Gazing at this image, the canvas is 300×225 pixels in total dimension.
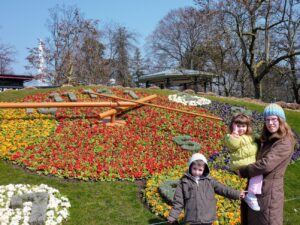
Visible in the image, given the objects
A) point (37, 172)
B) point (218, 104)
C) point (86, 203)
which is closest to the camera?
point (86, 203)

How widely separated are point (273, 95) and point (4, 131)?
46203mm

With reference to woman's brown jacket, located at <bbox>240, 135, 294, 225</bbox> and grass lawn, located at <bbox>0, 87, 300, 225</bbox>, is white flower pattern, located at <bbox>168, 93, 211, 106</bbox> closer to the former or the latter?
grass lawn, located at <bbox>0, 87, 300, 225</bbox>

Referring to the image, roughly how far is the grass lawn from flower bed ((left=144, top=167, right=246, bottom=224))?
181 millimetres

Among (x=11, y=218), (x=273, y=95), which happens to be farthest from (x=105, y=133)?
(x=273, y=95)

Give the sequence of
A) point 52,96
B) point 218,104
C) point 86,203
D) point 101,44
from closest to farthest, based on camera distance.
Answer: point 86,203, point 52,96, point 218,104, point 101,44

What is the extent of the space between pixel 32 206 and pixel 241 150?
140 inches

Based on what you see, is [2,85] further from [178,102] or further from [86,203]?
[86,203]

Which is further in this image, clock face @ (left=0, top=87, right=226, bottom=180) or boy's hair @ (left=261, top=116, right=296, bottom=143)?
clock face @ (left=0, top=87, right=226, bottom=180)

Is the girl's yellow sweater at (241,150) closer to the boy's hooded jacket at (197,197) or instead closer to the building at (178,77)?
the boy's hooded jacket at (197,197)

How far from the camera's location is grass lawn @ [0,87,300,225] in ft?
17.9

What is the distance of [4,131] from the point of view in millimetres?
9234

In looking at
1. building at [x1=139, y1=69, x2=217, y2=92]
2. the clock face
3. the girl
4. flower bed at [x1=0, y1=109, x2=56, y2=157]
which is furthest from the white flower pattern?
building at [x1=139, y1=69, x2=217, y2=92]

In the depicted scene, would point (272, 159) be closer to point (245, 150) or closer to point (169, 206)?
point (245, 150)

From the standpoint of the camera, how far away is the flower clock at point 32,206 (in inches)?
201
